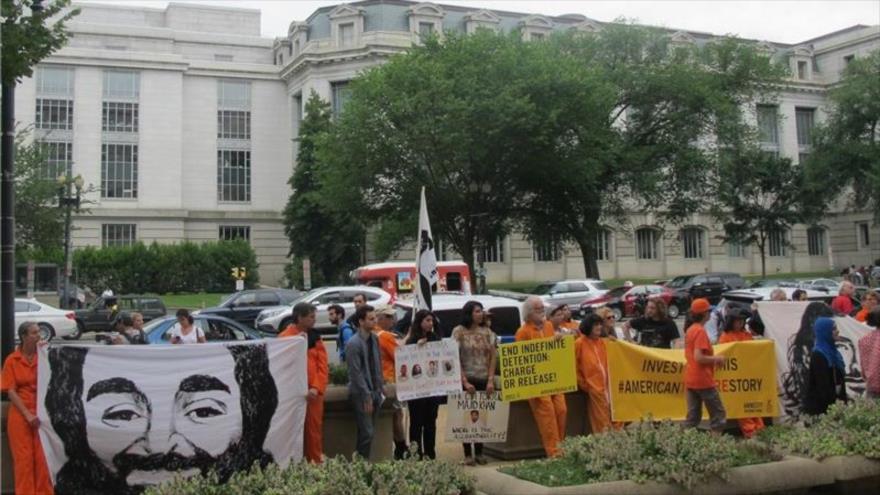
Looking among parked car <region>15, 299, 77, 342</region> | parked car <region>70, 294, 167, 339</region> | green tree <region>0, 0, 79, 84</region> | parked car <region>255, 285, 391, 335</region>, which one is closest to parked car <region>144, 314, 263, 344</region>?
parked car <region>255, 285, 391, 335</region>

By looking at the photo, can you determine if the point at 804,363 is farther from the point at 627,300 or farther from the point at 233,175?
the point at 233,175

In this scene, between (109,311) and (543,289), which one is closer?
(109,311)

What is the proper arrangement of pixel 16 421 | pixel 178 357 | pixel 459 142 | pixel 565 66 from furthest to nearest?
pixel 565 66 < pixel 459 142 < pixel 178 357 < pixel 16 421

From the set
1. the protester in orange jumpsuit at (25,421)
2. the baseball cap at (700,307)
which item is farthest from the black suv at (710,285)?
the protester in orange jumpsuit at (25,421)

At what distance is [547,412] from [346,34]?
182 ft

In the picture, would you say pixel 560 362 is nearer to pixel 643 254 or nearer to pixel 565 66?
pixel 565 66

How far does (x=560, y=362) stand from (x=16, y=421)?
217 inches

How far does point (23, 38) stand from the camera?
10.8 m

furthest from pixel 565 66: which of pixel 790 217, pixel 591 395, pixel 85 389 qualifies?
pixel 85 389

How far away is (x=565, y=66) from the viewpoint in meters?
39.1

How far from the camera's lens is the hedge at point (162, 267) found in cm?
5522

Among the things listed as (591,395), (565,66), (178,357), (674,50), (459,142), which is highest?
(674,50)

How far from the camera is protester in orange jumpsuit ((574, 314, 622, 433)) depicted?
964 centimetres

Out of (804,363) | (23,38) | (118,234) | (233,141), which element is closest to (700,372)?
(804,363)
